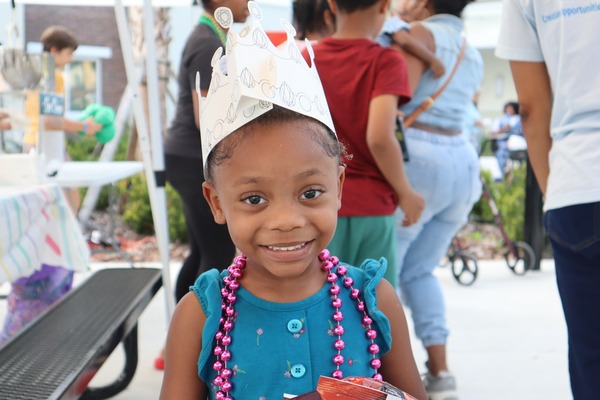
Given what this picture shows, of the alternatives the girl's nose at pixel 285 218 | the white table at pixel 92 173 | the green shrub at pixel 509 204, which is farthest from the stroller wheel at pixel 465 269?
the girl's nose at pixel 285 218

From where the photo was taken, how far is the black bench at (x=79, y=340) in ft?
6.68

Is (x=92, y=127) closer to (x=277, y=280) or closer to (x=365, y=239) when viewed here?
(x=365, y=239)

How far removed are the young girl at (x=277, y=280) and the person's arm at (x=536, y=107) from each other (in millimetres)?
754

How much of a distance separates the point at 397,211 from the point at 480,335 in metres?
1.75

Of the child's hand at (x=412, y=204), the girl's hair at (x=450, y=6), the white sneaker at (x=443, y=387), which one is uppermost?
the girl's hair at (x=450, y=6)

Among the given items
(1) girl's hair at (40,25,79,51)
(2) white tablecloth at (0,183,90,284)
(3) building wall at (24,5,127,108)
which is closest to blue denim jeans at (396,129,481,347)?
(2) white tablecloth at (0,183,90,284)

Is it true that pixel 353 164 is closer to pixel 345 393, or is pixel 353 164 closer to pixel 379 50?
pixel 379 50

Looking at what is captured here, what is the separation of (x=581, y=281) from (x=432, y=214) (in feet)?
4.41

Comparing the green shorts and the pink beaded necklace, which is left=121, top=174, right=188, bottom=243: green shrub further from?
the pink beaded necklace

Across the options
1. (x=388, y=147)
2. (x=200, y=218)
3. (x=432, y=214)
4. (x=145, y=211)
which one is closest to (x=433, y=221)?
(x=432, y=214)

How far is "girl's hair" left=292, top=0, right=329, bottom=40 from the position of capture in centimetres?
356

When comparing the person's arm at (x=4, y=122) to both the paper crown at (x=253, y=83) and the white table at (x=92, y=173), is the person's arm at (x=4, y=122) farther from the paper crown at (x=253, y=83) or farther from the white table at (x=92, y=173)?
the paper crown at (x=253, y=83)

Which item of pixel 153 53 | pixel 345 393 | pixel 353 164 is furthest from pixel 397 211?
pixel 345 393

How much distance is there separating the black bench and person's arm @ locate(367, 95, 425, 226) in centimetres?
102
